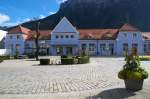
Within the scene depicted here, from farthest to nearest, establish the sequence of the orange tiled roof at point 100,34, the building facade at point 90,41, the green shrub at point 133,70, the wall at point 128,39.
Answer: the orange tiled roof at point 100,34
the building facade at point 90,41
the wall at point 128,39
the green shrub at point 133,70

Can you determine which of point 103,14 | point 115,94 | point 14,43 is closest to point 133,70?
point 115,94

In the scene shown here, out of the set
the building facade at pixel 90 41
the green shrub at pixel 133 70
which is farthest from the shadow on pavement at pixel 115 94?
the building facade at pixel 90 41

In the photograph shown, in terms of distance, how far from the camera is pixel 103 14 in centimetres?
15488

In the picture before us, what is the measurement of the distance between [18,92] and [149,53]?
64.0 meters

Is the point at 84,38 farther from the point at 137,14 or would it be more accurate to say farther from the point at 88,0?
the point at 88,0

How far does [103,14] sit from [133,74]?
14478 centimetres

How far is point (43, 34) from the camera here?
2990 inches

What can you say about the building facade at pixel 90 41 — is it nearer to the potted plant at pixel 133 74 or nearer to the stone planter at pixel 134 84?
the potted plant at pixel 133 74

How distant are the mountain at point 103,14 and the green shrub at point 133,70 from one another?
401 feet

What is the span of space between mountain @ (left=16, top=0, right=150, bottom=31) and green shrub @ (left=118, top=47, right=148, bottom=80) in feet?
401

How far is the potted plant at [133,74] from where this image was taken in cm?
1181

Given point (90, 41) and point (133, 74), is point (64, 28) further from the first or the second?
point (133, 74)

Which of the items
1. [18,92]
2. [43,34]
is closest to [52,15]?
[43,34]

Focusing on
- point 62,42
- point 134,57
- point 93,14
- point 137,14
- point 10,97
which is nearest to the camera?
point 10,97
